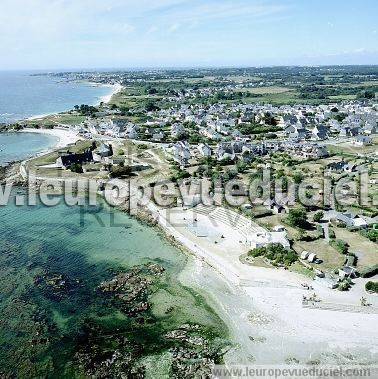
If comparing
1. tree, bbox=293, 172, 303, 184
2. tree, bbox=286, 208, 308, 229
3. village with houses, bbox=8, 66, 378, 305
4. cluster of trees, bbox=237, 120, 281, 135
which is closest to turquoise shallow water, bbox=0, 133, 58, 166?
village with houses, bbox=8, 66, 378, 305

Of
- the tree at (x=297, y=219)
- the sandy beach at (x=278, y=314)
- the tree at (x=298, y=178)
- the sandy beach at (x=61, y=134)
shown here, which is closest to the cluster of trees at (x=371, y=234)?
the tree at (x=297, y=219)

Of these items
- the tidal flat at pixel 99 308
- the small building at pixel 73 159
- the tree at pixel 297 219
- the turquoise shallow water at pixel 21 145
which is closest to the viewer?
the tidal flat at pixel 99 308

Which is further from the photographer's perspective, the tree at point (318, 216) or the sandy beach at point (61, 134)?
the sandy beach at point (61, 134)

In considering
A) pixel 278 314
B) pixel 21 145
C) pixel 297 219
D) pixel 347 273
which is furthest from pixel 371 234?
pixel 21 145

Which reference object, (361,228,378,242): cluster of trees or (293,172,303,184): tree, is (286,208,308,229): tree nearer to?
(361,228,378,242): cluster of trees

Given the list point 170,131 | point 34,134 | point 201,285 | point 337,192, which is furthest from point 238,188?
point 34,134

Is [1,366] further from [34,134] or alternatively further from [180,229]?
[34,134]

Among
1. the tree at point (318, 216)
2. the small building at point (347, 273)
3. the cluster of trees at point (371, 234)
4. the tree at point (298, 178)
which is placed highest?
the tree at point (298, 178)

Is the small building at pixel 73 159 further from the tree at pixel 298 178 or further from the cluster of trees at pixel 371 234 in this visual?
the cluster of trees at pixel 371 234
